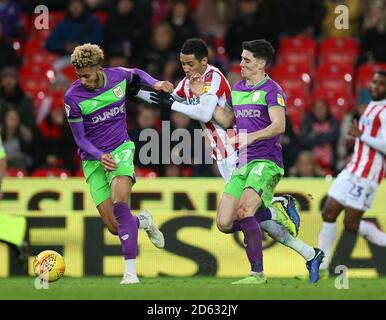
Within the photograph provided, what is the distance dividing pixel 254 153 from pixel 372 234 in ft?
7.22

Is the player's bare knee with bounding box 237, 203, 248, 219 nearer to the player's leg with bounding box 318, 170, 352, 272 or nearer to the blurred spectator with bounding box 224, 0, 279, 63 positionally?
the player's leg with bounding box 318, 170, 352, 272

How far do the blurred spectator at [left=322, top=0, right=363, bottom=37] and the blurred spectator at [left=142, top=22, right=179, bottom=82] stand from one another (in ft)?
7.89

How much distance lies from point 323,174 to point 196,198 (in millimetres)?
2523

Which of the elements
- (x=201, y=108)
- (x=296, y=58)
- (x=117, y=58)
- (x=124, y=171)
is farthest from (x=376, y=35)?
(x=124, y=171)

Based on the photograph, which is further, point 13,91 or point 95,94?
point 13,91

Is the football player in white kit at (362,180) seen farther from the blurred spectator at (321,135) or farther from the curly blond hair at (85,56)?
the curly blond hair at (85,56)

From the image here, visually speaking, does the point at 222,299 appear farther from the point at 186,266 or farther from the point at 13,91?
the point at 13,91

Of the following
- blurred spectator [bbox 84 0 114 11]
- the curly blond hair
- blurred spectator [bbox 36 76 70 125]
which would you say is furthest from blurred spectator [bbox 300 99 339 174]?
the curly blond hair

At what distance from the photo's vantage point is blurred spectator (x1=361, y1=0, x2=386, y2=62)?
59.9 ft

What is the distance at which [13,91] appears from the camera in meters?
17.2

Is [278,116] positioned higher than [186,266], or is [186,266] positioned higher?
[278,116]

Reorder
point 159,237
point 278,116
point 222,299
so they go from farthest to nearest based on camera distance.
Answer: point 159,237
point 278,116
point 222,299

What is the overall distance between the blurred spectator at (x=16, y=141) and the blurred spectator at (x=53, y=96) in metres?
0.48

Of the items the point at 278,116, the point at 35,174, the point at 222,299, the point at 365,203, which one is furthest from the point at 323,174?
the point at 222,299
